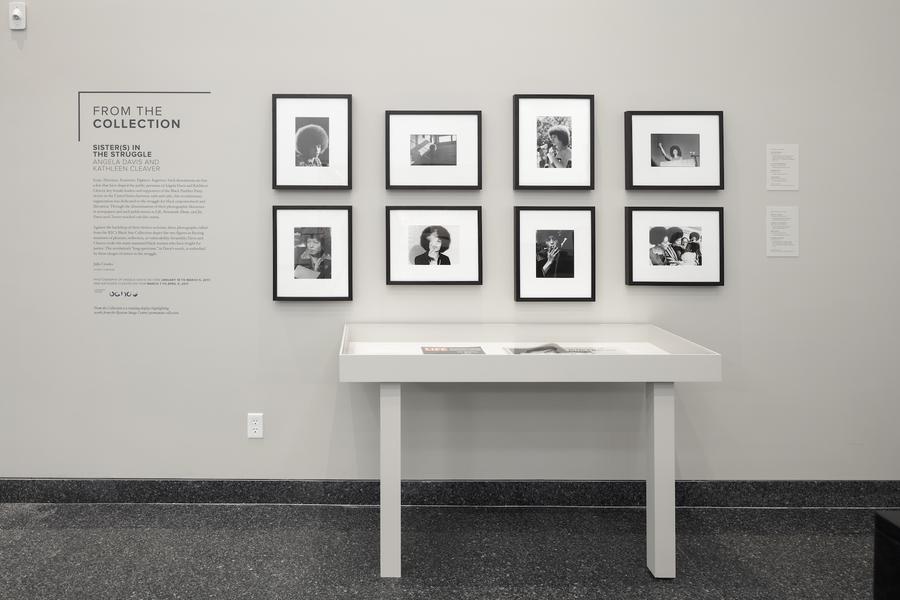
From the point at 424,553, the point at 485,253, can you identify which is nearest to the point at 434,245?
the point at 485,253

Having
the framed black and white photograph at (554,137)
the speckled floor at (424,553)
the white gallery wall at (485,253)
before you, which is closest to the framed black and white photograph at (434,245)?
the white gallery wall at (485,253)

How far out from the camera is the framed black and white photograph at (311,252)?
2631 mm

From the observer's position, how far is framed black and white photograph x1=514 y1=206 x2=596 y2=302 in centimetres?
264

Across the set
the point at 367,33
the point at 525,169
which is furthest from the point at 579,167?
the point at 367,33

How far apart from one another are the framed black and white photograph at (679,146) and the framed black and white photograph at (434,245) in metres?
0.79

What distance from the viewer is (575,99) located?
2.63 metres

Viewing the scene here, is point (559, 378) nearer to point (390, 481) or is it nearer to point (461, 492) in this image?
point (390, 481)

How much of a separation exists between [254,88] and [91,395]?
163 centimetres

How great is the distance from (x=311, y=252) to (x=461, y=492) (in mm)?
1317

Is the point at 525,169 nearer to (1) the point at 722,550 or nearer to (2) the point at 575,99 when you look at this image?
(2) the point at 575,99

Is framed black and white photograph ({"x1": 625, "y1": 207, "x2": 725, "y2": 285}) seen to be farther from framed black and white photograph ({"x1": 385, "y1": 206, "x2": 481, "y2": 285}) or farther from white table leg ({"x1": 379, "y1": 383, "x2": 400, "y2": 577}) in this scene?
white table leg ({"x1": 379, "y1": 383, "x2": 400, "y2": 577})

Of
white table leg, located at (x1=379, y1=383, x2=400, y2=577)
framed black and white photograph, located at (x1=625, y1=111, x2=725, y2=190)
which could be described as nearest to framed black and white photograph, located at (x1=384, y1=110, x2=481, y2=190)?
framed black and white photograph, located at (x1=625, y1=111, x2=725, y2=190)

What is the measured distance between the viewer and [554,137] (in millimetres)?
2631

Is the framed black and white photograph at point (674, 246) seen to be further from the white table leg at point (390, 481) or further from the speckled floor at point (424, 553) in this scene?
the white table leg at point (390, 481)
